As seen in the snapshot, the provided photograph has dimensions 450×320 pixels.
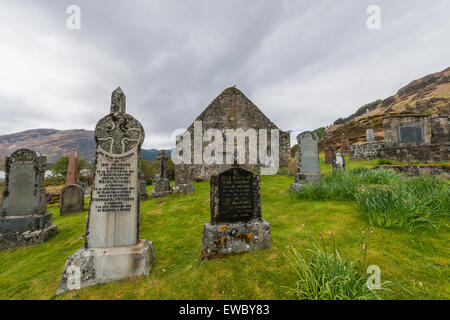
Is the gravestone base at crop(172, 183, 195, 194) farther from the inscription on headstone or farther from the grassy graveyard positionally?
the inscription on headstone

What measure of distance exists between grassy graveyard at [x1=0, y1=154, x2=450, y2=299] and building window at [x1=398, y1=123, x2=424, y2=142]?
1385 cm

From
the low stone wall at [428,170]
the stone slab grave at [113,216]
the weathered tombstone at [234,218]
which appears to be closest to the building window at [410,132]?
the low stone wall at [428,170]

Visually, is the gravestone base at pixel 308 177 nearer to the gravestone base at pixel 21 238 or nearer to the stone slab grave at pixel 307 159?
the stone slab grave at pixel 307 159

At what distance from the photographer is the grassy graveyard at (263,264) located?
217 cm

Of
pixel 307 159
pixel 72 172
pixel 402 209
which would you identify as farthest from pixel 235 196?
pixel 72 172

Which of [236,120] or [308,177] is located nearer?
[308,177]

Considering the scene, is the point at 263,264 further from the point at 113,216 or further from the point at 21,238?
the point at 21,238

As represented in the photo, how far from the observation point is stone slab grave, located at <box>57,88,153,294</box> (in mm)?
2648

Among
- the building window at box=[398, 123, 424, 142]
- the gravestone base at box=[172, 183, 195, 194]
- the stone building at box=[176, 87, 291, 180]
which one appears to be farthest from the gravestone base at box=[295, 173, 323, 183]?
the building window at box=[398, 123, 424, 142]

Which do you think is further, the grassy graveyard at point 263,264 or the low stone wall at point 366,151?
the low stone wall at point 366,151

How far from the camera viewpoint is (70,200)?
805cm

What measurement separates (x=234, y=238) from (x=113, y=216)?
2133 mm

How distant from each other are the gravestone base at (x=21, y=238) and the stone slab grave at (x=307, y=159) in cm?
899

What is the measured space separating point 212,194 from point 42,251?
464 cm
